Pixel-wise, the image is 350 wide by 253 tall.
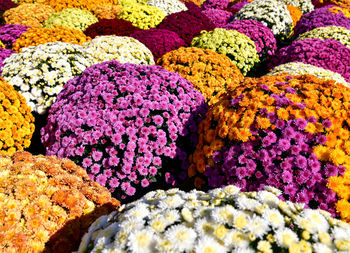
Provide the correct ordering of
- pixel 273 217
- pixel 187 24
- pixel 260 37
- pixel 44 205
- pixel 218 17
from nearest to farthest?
1. pixel 273 217
2. pixel 44 205
3. pixel 260 37
4. pixel 187 24
5. pixel 218 17

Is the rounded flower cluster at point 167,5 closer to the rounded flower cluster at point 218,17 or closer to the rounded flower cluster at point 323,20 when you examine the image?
the rounded flower cluster at point 218,17

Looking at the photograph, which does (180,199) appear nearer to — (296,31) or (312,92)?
(312,92)

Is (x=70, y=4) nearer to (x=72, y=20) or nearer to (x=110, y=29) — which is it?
(x=72, y=20)

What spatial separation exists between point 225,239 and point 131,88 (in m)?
2.61

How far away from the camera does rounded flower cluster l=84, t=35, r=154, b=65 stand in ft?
18.2

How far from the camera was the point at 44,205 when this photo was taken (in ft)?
6.56

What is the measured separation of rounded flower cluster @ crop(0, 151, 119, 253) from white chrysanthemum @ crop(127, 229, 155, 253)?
78 cm

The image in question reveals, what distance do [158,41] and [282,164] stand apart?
516 cm

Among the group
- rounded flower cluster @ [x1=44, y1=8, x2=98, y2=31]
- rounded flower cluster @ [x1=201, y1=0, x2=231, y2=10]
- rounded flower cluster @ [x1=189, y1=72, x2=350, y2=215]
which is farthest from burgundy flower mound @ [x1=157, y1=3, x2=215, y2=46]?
rounded flower cluster @ [x1=201, y1=0, x2=231, y2=10]

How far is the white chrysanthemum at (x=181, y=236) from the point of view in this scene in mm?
1294

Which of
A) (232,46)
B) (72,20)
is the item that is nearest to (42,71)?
(232,46)

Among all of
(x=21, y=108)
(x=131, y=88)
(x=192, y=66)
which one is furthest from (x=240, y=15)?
(x=21, y=108)

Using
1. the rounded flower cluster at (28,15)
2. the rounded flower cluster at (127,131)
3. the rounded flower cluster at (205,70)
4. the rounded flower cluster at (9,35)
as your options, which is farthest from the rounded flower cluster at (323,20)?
the rounded flower cluster at (28,15)

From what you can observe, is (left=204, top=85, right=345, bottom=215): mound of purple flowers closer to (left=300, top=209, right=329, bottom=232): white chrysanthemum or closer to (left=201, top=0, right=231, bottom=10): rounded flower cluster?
(left=300, top=209, right=329, bottom=232): white chrysanthemum
